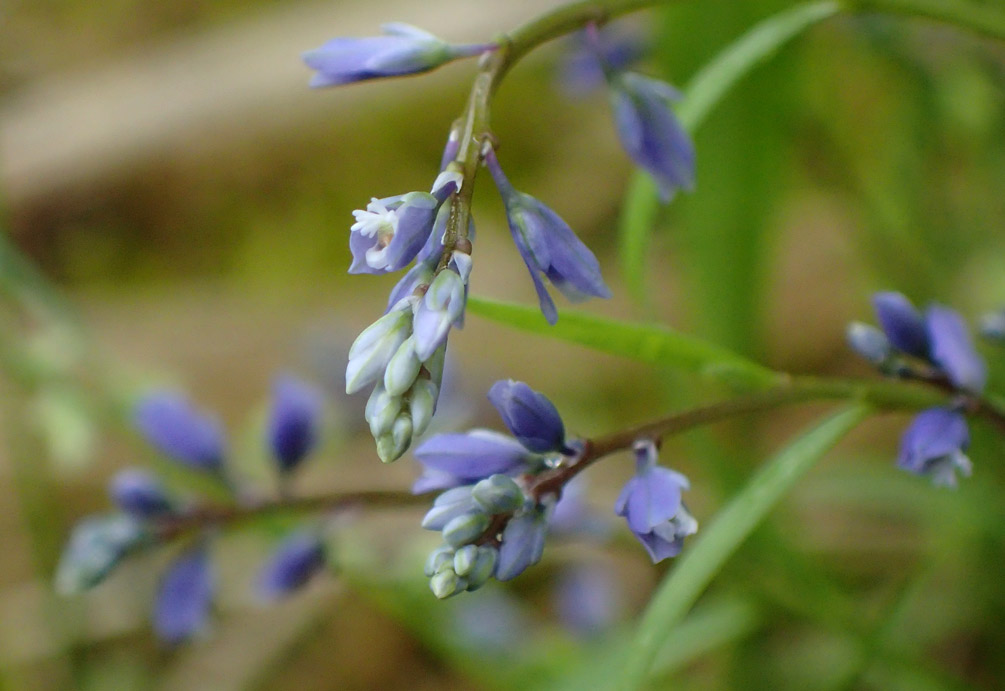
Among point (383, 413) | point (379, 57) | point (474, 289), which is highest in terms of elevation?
point (379, 57)

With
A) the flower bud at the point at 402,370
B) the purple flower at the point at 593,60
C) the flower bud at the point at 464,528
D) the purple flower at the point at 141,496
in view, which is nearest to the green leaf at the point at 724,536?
the flower bud at the point at 464,528

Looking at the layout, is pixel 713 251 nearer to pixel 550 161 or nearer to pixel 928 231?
pixel 928 231

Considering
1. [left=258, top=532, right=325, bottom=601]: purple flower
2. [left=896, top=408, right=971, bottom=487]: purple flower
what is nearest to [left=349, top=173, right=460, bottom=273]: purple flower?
[left=896, top=408, right=971, bottom=487]: purple flower

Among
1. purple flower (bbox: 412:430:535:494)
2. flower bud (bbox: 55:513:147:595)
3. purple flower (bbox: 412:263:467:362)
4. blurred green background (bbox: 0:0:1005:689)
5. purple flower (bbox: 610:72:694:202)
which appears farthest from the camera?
blurred green background (bbox: 0:0:1005:689)

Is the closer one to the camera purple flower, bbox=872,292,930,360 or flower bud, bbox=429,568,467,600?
flower bud, bbox=429,568,467,600

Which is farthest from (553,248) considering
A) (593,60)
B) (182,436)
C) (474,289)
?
(474,289)

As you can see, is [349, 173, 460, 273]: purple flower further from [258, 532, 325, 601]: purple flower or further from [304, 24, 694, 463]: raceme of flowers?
[258, 532, 325, 601]: purple flower

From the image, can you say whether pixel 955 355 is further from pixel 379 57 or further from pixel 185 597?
pixel 185 597
